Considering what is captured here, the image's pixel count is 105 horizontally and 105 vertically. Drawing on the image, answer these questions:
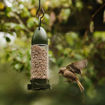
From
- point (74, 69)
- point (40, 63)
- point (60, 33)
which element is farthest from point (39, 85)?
point (60, 33)

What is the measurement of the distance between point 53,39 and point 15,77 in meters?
3.58

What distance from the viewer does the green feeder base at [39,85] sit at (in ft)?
7.99

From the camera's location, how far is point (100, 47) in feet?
12.6

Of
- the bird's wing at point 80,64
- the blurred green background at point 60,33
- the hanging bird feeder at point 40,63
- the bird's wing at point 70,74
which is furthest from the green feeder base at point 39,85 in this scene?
the blurred green background at point 60,33

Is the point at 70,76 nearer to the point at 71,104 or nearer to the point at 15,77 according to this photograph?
the point at 71,104

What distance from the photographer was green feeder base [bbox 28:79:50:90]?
2436 mm

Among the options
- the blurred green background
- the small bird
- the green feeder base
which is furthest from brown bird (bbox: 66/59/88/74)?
the blurred green background

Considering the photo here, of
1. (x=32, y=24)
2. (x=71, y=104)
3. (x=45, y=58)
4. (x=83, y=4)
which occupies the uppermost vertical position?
(x=83, y=4)

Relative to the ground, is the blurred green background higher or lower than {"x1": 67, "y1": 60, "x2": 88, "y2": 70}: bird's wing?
higher

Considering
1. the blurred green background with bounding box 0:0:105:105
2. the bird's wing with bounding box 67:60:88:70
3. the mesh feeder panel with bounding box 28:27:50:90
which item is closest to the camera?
the bird's wing with bounding box 67:60:88:70

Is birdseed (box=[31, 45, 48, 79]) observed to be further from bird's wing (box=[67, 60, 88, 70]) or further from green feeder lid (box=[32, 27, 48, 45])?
bird's wing (box=[67, 60, 88, 70])

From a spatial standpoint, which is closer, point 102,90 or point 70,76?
point 70,76

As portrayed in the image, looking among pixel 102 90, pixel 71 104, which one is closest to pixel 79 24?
pixel 102 90

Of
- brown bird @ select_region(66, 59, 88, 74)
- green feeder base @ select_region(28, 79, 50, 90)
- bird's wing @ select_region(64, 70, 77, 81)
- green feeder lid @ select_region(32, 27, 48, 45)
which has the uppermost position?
green feeder lid @ select_region(32, 27, 48, 45)
